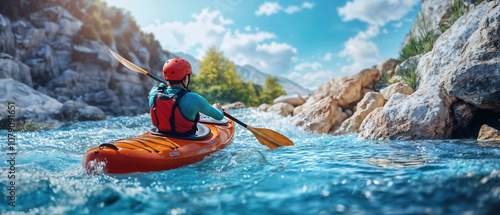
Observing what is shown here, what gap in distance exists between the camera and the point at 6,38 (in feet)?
42.0

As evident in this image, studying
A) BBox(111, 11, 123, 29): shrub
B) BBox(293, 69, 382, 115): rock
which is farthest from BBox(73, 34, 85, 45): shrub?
BBox(293, 69, 382, 115): rock

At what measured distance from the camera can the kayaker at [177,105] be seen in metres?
3.15

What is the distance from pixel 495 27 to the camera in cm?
356

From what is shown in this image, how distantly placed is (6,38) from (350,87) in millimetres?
16845

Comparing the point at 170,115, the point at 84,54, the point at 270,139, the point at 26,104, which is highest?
the point at 84,54

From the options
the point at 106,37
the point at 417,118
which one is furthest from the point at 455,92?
the point at 106,37

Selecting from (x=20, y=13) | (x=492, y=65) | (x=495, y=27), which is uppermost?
(x=20, y=13)

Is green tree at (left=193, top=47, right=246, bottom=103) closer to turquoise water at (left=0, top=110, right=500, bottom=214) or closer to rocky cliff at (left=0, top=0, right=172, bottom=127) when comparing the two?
rocky cliff at (left=0, top=0, right=172, bottom=127)

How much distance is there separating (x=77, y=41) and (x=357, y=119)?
748 inches

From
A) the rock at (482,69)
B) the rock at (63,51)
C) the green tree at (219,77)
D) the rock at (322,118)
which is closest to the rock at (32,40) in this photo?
the rock at (63,51)

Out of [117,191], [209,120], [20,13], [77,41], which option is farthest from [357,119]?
[20,13]

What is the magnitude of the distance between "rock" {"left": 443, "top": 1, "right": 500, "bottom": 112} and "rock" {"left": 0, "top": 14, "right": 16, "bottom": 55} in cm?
1801

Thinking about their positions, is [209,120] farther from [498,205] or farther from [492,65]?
[492,65]

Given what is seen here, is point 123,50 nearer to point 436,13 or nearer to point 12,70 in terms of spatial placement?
point 12,70
